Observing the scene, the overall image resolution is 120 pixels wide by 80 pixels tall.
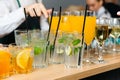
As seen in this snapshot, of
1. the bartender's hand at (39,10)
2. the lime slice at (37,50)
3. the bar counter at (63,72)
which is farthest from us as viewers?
the bartender's hand at (39,10)

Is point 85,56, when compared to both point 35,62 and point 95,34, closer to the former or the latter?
point 95,34

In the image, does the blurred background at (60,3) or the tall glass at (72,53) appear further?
the blurred background at (60,3)

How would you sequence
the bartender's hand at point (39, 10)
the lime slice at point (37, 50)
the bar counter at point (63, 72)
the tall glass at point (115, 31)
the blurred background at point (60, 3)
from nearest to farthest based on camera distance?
1. the bar counter at point (63, 72)
2. the lime slice at point (37, 50)
3. the bartender's hand at point (39, 10)
4. the tall glass at point (115, 31)
5. the blurred background at point (60, 3)

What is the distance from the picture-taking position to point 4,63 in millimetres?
991

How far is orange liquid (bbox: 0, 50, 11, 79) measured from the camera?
0.98 metres

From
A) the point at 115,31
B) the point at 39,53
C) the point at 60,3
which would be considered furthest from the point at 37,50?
the point at 60,3

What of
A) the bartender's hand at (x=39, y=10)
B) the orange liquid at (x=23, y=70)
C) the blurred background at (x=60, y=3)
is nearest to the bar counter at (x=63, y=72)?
the orange liquid at (x=23, y=70)

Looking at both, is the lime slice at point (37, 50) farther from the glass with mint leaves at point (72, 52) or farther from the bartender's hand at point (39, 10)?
the bartender's hand at point (39, 10)

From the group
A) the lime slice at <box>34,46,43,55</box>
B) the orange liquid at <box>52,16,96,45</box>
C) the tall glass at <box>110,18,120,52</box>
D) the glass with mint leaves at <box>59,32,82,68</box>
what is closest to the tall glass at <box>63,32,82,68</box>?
the glass with mint leaves at <box>59,32,82,68</box>

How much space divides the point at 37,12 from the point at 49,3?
2606 millimetres

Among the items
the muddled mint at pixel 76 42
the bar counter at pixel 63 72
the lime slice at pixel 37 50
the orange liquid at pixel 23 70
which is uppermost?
the muddled mint at pixel 76 42

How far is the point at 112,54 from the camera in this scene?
4.80 feet

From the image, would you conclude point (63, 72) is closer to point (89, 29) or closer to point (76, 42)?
point (76, 42)

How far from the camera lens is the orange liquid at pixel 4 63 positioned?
981 mm
